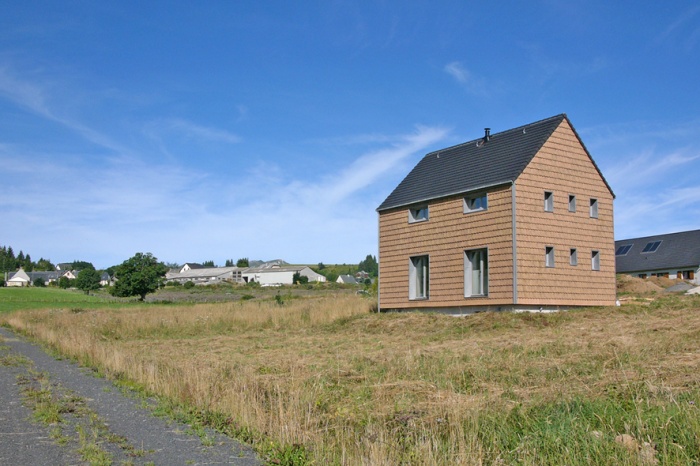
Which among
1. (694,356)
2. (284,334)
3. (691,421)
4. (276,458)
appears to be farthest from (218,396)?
(284,334)

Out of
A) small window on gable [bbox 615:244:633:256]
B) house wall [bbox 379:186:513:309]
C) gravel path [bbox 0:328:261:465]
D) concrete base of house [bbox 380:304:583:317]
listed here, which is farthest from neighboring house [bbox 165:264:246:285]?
gravel path [bbox 0:328:261:465]

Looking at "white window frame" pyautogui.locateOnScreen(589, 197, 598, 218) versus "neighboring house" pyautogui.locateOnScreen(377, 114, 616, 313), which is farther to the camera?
"white window frame" pyautogui.locateOnScreen(589, 197, 598, 218)

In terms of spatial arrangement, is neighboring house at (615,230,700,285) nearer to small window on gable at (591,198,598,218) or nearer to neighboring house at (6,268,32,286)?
small window on gable at (591,198,598,218)

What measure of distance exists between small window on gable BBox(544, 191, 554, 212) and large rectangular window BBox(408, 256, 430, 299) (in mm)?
4928

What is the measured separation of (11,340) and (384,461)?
20.5m

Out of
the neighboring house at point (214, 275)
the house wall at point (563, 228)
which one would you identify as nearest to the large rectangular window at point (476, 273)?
the house wall at point (563, 228)

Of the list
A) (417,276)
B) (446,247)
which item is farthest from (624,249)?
(446,247)

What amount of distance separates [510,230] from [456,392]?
1318 centimetres

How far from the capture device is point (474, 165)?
24.6 metres

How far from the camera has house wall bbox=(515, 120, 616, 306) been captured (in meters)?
21.6

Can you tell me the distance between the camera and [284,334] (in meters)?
22.1

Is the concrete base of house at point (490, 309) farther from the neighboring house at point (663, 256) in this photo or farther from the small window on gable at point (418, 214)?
the neighboring house at point (663, 256)

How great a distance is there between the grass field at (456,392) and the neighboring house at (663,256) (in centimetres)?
4003

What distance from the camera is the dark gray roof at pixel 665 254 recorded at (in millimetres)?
54219
